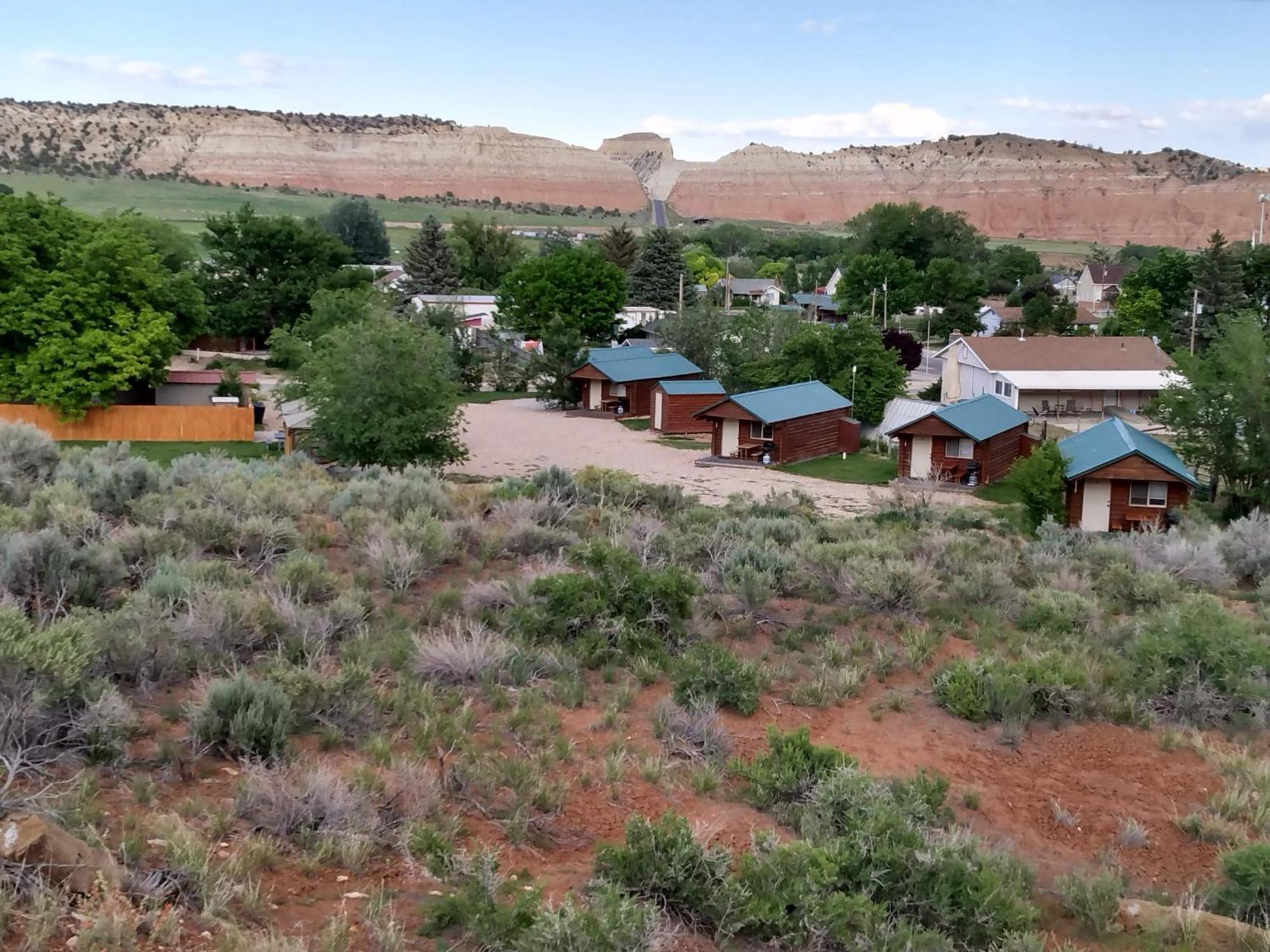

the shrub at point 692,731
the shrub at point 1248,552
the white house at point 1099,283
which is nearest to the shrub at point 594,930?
the shrub at point 692,731

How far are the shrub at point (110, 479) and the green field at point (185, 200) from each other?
3814 inches

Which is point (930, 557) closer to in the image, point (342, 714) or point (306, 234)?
point (342, 714)

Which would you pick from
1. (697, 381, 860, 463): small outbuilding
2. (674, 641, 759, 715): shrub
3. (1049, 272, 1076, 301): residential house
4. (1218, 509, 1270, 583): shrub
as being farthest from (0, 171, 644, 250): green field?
(674, 641, 759, 715): shrub

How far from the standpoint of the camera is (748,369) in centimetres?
4394

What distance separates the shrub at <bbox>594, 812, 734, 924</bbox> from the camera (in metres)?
4.83

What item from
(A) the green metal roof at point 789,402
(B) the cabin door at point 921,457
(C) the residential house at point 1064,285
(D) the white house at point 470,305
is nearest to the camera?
(B) the cabin door at point 921,457

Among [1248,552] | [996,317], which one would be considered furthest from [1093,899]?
[996,317]

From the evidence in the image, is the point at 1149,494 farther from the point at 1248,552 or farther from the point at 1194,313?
the point at 1194,313

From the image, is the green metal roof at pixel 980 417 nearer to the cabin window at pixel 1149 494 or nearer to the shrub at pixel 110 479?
the cabin window at pixel 1149 494

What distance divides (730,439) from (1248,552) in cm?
2390

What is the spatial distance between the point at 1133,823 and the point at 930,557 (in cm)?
532

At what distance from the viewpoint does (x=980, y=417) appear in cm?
3366

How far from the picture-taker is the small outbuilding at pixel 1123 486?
26.2 metres

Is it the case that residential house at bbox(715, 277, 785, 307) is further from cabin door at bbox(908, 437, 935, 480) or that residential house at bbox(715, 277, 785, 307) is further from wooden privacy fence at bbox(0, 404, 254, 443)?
wooden privacy fence at bbox(0, 404, 254, 443)
